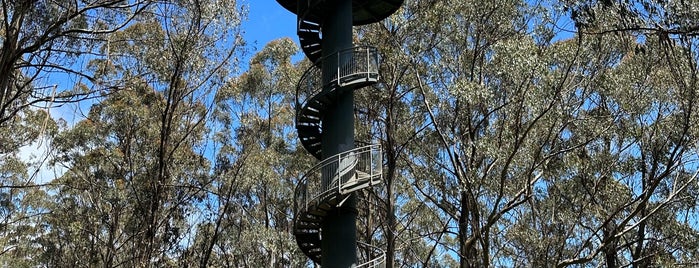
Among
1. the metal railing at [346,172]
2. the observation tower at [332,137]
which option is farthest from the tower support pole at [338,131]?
the metal railing at [346,172]

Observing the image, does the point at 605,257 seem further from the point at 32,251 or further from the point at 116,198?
the point at 32,251

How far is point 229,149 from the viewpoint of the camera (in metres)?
20.9

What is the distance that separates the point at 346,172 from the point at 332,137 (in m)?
1.00

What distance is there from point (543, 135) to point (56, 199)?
17672 millimetres

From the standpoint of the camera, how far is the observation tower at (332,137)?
11766 millimetres

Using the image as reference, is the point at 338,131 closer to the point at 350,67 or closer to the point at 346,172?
the point at 346,172

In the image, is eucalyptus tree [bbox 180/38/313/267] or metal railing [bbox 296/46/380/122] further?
eucalyptus tree [bbox 180/38/313/267]

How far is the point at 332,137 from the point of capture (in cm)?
1252

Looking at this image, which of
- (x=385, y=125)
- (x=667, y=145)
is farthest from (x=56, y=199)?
(x=667, y=145)

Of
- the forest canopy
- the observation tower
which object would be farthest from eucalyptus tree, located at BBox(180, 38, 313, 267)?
the observation tower

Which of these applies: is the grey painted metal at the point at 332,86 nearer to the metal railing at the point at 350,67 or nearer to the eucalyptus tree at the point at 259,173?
the metal railing at the point at 350,67

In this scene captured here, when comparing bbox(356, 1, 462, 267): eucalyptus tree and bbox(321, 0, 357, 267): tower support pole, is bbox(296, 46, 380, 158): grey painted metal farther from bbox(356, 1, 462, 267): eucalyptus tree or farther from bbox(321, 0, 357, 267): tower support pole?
bbox(356, 1, 462, 267): eucalyptus tree

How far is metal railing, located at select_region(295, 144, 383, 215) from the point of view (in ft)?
37.8

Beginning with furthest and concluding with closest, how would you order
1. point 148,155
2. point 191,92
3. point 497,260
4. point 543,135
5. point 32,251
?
1. point 32,251
2. point 148,155
3. point 497,260
4. point 191,92
5. point 543,135
